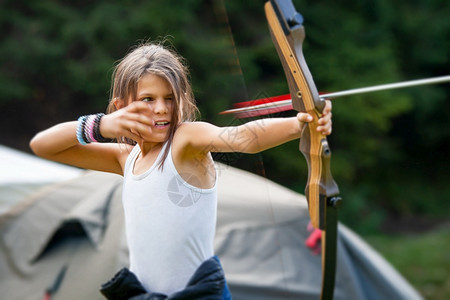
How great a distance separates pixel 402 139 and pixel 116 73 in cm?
368

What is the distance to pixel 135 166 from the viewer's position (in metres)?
0.87

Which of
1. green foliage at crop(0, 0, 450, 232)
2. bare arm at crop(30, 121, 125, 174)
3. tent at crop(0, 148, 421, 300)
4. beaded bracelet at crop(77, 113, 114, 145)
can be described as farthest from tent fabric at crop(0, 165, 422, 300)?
beaded bracelet at crop(77, 113, 114, 145)

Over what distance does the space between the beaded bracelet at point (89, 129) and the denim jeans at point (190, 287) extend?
21cm

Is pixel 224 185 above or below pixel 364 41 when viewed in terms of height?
below

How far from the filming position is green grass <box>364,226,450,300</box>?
303cm

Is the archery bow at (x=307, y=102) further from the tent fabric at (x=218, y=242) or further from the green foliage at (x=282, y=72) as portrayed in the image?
the tent fabric at (x=218, y=242)

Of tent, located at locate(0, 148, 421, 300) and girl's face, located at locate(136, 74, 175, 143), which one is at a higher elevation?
girl's face, located at locate(136, 74, 175, 143)

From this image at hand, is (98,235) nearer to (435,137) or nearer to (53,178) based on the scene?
(53,178)

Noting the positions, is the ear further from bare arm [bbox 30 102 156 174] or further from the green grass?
the green grass

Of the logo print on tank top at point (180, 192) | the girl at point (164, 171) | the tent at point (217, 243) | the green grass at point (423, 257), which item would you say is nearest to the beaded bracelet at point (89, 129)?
the girl at point (164, 171)

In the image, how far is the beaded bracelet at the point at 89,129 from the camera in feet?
2.68

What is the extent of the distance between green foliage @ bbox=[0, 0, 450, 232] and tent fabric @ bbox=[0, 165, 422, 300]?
0.57ft

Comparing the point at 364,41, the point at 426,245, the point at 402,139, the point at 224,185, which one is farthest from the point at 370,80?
the point at 224,185

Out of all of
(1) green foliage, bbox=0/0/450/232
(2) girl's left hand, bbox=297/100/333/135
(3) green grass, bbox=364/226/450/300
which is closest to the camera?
(2) girl's left hand, bbox=297/100/333/135
